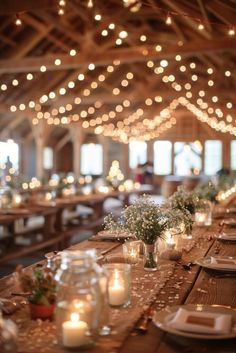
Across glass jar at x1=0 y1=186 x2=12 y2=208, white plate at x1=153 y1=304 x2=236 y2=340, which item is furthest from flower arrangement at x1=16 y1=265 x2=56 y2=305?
glass jar at x1=0 y1=186 x2=12 y2=208

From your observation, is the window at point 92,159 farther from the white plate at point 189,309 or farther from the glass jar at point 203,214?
the white plate at point 189,309

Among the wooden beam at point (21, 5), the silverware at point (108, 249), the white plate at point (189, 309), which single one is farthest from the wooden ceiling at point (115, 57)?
the white plate at point (189, 309)

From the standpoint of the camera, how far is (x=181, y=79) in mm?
16734

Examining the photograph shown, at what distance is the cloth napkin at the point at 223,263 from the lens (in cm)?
271

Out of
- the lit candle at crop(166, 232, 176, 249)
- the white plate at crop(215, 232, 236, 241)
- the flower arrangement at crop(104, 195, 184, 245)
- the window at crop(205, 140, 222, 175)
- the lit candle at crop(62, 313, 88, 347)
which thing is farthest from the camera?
the window at crop(205, 140, 222, 175)

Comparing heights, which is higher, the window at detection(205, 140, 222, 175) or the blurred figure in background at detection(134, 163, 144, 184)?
the window at detection(205, 140, 222, 175)

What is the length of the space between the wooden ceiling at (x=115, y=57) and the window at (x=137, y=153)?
2547mm

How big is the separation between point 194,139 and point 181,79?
4775mm

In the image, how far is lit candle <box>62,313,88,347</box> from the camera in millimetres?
1583

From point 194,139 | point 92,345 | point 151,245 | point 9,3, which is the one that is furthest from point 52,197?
point 194,139

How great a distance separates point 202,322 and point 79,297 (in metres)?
0.45

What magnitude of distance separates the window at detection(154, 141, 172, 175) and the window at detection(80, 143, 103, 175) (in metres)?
2.48

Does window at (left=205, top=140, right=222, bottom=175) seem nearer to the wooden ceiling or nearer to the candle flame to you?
the wooden ceiling

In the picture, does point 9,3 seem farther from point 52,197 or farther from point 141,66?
point 141,66
